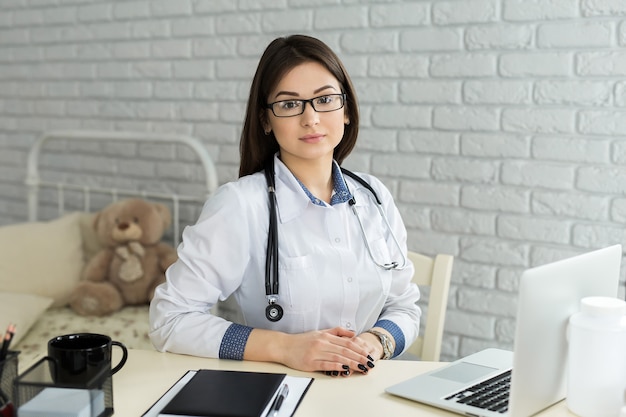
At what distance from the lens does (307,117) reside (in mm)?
1638

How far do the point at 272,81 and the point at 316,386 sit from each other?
2.35 feet

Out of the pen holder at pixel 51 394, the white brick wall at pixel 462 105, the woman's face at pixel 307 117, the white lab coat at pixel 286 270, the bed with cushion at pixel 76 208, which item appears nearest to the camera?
the pen holder at pixel 51 394

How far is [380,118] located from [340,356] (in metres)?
1.36

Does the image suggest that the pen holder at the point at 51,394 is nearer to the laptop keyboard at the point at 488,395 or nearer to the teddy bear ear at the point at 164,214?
the laptop keyboard at the point at 488,395

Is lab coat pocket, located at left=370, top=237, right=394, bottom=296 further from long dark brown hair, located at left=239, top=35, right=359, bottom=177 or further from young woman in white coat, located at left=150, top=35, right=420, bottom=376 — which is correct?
long dark brown hair, located at left=239, top=35, right=359, bottom=177

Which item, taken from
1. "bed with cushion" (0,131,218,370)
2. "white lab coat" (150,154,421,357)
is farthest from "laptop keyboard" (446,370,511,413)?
"bed with cushion" (0,131,218,370)

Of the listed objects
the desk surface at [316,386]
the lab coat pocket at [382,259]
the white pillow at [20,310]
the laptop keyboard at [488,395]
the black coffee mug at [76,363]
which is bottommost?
the white pillow at [20,310]

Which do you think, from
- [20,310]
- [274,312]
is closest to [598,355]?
[274,312]

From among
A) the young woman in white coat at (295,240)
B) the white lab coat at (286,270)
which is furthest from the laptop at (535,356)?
the white lab coat at (286,270)

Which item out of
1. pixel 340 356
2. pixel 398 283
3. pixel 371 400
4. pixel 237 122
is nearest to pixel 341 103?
pixel 398 283

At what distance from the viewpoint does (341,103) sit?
170 cm

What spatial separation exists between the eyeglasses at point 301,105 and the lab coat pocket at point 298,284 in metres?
0.33

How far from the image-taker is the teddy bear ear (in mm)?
2775

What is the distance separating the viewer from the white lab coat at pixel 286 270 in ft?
5.03
